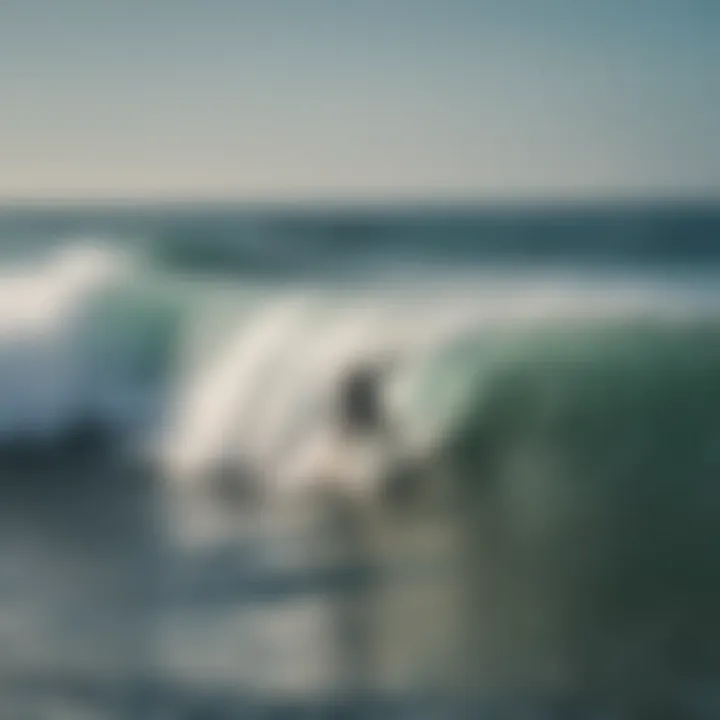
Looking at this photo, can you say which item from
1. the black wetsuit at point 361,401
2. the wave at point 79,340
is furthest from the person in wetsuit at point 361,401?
the wave at point 79,340

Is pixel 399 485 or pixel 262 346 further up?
pixel 262 346

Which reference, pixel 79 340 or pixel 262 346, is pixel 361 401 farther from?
pixel 79 340

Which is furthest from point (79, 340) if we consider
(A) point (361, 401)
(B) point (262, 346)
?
(A) point (361, 401)

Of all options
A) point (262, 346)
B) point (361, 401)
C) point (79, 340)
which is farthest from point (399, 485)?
point (79, 340)

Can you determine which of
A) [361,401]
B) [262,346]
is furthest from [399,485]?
[262,346]

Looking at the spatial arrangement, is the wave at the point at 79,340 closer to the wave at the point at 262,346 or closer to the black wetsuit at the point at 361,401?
the wave at the point at 262,346

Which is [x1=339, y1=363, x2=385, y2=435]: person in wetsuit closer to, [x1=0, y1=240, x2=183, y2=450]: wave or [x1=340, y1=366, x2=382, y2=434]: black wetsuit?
[x1=340, y1=366, x2=382, y2=434]: black wetsuit

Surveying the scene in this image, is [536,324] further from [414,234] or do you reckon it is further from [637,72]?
[637,72]

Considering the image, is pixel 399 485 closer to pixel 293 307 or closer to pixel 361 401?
pixel 361 401

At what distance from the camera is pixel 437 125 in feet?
4.45

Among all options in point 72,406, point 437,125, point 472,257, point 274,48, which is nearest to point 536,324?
point 472,257

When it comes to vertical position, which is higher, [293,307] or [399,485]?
[293,307]

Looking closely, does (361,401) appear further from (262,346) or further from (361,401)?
(262,346)

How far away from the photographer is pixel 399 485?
53.2 inches
